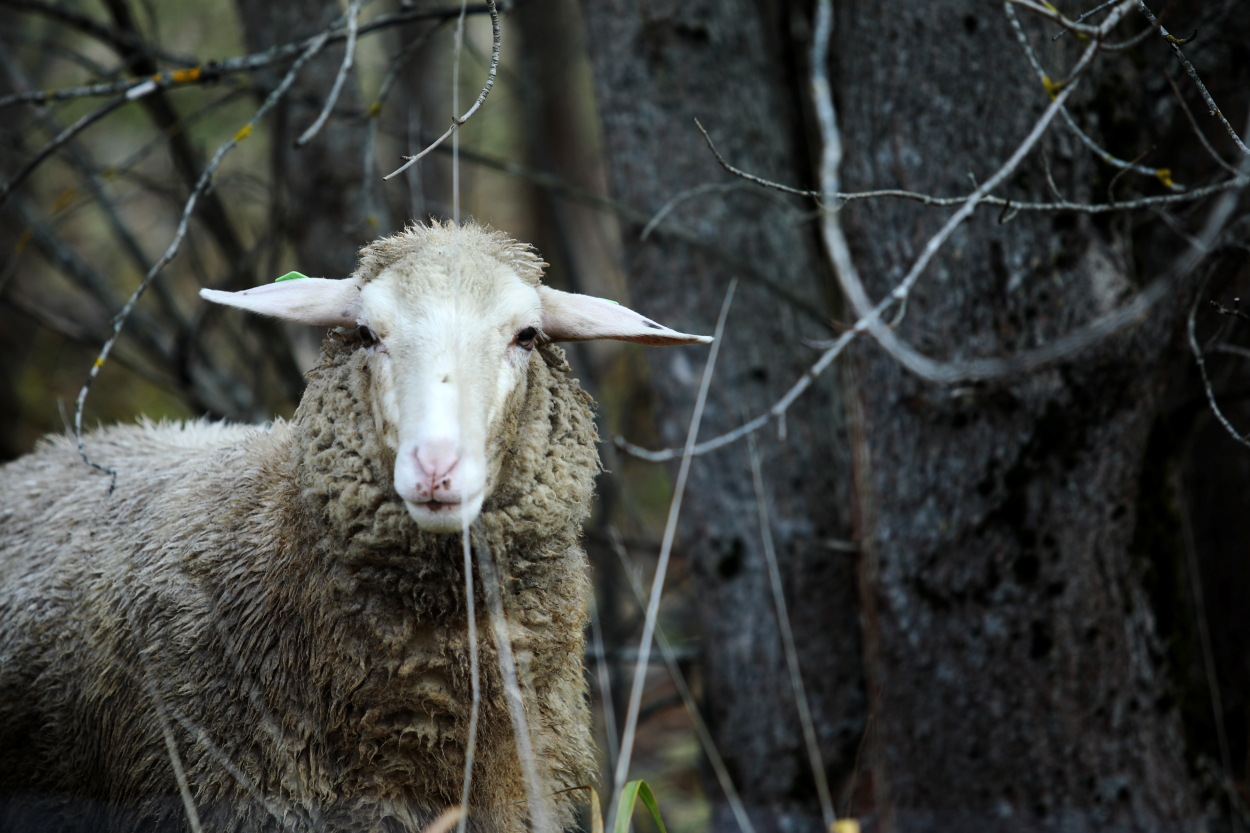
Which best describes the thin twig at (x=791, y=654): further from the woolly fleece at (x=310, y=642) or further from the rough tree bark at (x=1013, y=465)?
the woolly fleece at (x=310, y=642)

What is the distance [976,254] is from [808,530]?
51.1 inches

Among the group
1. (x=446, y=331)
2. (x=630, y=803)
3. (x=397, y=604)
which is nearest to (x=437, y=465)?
(x=446, y=331)

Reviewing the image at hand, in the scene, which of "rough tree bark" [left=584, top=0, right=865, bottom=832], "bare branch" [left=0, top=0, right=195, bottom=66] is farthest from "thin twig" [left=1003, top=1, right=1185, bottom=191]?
"bare branch" [left=0, top=0, right=195, bottom=66]

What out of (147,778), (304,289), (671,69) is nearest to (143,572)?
(147,778)

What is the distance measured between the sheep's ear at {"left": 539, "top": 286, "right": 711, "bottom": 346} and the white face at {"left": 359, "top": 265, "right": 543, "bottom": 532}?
8cm

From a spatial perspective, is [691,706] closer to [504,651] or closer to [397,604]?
[504,651]

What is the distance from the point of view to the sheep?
203 cm

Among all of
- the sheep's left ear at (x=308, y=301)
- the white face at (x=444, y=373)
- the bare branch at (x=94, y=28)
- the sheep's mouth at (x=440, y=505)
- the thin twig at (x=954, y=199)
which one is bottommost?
the sheep's mouth at (x=440, y=505)

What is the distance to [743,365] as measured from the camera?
363 centimetres

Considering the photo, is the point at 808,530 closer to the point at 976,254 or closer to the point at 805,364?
the point at 805,364

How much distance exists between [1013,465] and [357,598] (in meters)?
2.15

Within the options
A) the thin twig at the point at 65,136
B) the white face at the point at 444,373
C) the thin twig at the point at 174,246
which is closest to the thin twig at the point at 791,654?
the white face at the point at 444,373

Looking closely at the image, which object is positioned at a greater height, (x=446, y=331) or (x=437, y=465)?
(x=446, y=331)

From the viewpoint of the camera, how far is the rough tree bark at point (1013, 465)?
9.44 ft
